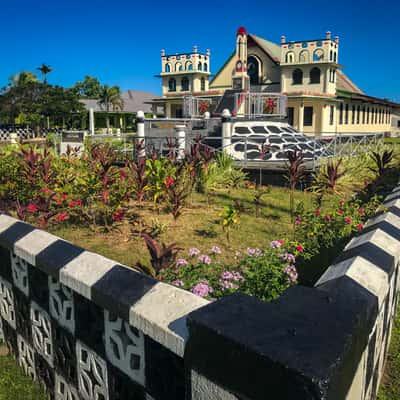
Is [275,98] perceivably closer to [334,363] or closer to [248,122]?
[248,122]

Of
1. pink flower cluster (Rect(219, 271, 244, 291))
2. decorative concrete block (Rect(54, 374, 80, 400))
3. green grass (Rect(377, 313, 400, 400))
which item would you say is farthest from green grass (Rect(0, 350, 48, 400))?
green grass (Rect(377, 313, 400, 400))

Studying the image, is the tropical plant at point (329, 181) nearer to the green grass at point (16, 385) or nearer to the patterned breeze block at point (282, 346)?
the green grass at point (16, 385)

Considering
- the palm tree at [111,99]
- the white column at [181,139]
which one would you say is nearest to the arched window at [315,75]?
the white column at [181,139]

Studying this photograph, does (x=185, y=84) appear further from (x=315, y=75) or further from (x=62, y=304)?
(x=62, y=304)

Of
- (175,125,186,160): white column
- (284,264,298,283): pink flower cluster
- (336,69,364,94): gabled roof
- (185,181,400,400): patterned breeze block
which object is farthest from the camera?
(336,69,364,94): gabled roof

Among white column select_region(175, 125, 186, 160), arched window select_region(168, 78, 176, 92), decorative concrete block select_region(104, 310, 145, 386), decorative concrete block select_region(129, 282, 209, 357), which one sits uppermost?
arched window select_region(168, 78, 176, 92)

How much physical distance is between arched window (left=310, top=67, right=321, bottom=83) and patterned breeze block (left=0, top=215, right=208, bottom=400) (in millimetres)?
32171

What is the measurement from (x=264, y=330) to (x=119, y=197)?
5267 mm

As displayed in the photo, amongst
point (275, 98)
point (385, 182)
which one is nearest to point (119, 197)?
point (385, 182)

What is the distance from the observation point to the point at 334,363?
1141 millimetres

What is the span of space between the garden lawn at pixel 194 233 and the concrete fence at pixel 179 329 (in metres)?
2.11

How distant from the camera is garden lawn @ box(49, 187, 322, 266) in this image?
17.1 feet

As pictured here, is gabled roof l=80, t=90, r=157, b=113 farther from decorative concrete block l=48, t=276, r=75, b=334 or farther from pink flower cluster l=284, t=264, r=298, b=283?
decorative concrete block l=48, t=276, r=75, b=334

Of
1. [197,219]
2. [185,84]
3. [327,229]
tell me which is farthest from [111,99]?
[327,229]
